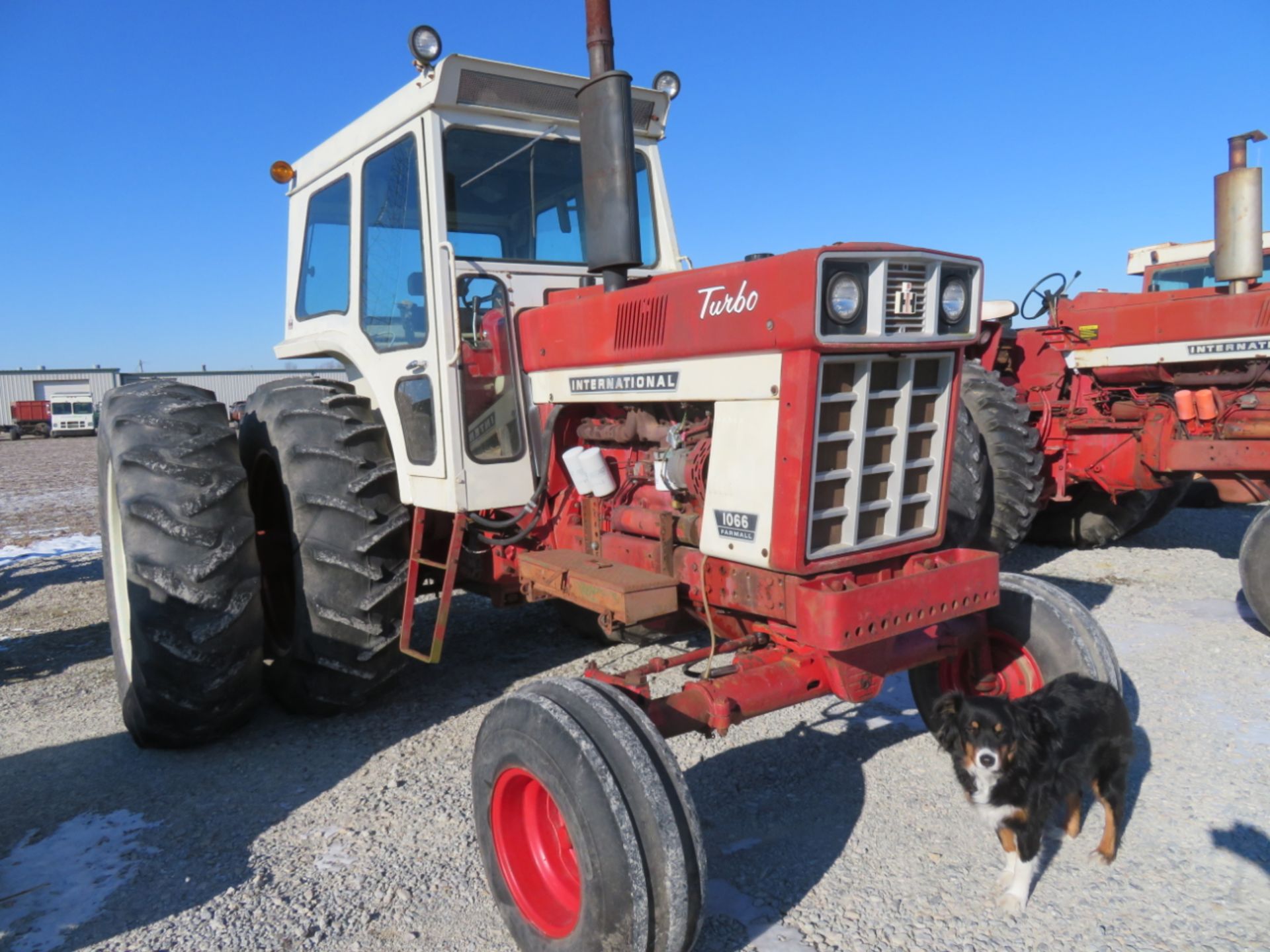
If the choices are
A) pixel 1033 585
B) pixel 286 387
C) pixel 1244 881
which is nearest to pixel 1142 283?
pixel 1033 585

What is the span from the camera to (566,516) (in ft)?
12.2

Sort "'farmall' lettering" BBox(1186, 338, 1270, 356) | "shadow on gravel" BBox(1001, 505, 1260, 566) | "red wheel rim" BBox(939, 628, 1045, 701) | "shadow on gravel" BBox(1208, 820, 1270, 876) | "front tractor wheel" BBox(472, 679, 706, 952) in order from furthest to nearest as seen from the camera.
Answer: "shadow on gravel" BBox(1001, 505, 1260, 566) < "'farmall' lettering" BBox(1186, 338, 1270, 356) < "red wheel rim" BBox(939, 628, 1045, 701) < "shadow on gravel" BBox(1208, 820, 1270, 876) < "front tractor wheel" BBox(472, 679, 706, 952)

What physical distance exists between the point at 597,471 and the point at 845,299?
4.14 feet

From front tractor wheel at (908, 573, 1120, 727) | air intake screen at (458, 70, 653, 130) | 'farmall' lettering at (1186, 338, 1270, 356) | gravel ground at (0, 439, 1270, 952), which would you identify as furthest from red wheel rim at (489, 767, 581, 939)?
'farmall' lettering at (1186, 338, 1270, 356)

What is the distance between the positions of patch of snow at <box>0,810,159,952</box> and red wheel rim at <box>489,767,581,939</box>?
1245 millimetres

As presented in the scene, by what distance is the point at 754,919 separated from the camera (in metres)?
2.60

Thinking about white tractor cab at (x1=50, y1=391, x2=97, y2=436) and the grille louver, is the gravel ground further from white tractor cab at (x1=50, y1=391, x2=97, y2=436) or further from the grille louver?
white tractor cab at (x1=50, y1=391, x2=97, y2=436)

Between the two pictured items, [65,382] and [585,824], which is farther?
[65,382]

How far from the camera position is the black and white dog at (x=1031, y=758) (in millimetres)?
2582

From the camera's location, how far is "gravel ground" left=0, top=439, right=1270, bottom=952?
8.50ft

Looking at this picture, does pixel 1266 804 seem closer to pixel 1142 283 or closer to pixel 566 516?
pixel 566 516

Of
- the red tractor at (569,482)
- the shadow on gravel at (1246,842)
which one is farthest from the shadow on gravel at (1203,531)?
the red tractor at (569,482)

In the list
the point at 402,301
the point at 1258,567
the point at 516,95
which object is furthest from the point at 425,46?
the point at 1258,567

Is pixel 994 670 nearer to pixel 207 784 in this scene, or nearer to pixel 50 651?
pixel 207 784
